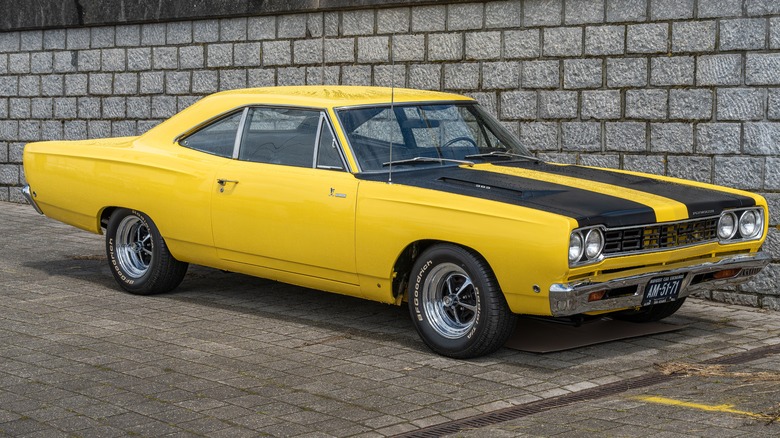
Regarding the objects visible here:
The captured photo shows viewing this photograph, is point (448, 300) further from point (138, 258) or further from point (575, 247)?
point (138, 258)

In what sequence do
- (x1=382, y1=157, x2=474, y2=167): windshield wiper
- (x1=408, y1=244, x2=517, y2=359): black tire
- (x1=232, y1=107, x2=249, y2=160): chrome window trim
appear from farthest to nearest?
(x1=232, y1=107, x2=249, y2=160): chrome window trim, (x1=382, y1=157, x2=474, y2=167): windshield wiper, (x1=408, y1=244, x2=517, y2=359): black tire

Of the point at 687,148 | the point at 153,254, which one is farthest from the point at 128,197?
the point at 687,148

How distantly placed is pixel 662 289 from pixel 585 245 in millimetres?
742

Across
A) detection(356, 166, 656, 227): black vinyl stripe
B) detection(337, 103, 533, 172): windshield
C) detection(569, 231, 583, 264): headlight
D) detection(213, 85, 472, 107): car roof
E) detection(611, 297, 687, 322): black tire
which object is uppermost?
detection(213, 85, 472, 107): car roof

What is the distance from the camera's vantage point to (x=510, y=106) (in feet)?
34.6

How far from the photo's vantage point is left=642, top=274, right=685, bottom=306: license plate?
22.8 ft

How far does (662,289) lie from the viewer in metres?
7.02

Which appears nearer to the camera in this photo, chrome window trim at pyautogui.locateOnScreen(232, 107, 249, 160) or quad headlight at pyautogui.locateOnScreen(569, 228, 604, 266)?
quad headlight at pyautogui.locateOnScreen(569, 228, 604, 266)

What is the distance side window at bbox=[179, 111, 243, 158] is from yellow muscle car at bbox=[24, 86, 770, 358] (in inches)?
0.5

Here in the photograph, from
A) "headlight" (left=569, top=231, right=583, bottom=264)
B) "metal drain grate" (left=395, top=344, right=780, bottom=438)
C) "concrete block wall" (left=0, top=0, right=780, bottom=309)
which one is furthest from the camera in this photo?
"concrete block wall" (left=0, top=0, right=780, bottom=309)

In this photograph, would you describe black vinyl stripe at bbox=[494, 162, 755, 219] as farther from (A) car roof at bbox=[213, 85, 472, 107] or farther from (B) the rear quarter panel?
(B) the rear quarter panel

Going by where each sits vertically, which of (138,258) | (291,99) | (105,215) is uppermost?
(291,99)

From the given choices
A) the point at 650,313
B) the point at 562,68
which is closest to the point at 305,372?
the point at 650,313

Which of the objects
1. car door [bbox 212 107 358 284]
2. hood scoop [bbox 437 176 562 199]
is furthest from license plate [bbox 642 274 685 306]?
car door [bbox 212 107 358 284]
